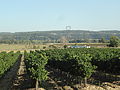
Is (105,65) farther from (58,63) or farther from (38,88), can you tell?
(38,88)

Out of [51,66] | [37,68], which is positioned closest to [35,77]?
[37,68]

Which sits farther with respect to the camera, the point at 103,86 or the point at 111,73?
the point at 111,73

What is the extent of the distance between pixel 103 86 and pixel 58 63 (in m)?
22.0

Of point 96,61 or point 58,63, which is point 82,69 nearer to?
point 96,61

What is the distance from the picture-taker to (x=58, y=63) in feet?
173

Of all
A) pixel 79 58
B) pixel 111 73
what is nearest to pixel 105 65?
pixel 111 73

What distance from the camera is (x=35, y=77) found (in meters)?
31.5

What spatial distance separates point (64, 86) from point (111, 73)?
15035mm

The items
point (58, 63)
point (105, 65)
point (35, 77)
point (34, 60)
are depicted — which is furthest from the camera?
point (58, 63)

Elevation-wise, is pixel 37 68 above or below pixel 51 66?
above

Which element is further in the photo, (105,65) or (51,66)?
(51,66)

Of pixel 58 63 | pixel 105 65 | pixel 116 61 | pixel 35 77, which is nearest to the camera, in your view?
pixel 35 77

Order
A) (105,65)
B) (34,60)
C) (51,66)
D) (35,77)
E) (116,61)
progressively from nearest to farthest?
(35,77), (34,60), (116,61), (105,65), (51,66)

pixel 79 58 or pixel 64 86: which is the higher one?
pixel 79 58
